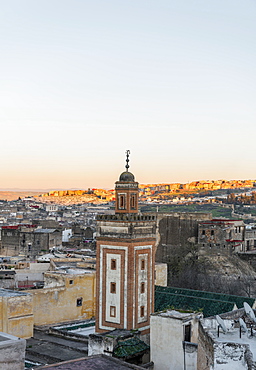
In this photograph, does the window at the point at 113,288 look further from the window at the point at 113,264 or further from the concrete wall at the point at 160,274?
the concrete wall at the point at 160,274

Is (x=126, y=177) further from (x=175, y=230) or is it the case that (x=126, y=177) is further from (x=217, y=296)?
(x=175, y=230)

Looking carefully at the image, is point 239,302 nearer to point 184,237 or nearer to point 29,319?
point 29,319

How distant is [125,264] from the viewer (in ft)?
64.7

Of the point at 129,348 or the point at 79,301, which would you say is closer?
the point at 129,348

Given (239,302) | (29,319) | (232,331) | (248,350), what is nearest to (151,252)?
(239,302)

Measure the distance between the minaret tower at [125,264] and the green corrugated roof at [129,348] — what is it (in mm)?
1561

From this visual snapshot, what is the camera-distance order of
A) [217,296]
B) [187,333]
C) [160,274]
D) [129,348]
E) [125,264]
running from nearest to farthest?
1. [187,333]
2. [129,348]
3. [125,264]
4. [217,296]
5. [160,274]

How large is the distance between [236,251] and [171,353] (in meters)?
35.6

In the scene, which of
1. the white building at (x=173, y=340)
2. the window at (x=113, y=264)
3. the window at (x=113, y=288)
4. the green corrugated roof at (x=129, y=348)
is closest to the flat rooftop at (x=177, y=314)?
the white building at (x=173, y=340)

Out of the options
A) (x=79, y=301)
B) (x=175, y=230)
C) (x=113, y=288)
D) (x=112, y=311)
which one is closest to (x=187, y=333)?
(x=112, y=311)

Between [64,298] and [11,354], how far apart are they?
14.7 metres

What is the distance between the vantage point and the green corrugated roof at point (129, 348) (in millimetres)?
16844

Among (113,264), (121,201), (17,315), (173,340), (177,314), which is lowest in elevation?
(17,315)

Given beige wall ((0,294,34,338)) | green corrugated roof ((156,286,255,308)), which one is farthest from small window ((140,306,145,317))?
beige wall ((0,294,34,338))
